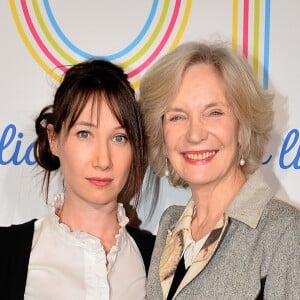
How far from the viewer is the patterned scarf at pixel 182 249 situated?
135 centimetres

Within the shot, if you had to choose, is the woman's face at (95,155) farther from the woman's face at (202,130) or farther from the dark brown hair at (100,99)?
the woman's face at (202,130)

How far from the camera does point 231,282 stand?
50.5 inches

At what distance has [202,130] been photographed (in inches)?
55.3

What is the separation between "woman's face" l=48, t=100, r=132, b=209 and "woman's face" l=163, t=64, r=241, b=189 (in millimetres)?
134

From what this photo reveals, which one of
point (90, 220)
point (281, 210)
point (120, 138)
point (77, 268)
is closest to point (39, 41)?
point (120, 138)

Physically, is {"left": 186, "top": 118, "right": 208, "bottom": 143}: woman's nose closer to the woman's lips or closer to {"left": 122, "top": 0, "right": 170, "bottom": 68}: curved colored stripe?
the woman's lips

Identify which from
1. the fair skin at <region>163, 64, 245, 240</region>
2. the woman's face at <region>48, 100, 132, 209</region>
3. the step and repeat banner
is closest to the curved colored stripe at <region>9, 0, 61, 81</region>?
the step and repeat banner

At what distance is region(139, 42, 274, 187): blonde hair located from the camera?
55.9 inches

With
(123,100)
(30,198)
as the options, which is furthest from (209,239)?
(30,198)

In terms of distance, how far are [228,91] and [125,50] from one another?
0.50 m

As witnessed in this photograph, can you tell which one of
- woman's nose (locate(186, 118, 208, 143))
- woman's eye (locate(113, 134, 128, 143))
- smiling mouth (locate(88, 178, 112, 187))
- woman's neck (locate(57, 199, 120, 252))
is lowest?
woman's neck (locate(57, 199, 120, 252))

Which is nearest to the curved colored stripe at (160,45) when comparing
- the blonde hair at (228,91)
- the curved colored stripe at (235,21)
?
the curved colored stripe at (235,21)

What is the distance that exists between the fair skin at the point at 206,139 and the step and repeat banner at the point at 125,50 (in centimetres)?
38

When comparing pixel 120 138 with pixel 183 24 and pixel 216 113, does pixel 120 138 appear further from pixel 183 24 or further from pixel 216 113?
pixel 183 24
